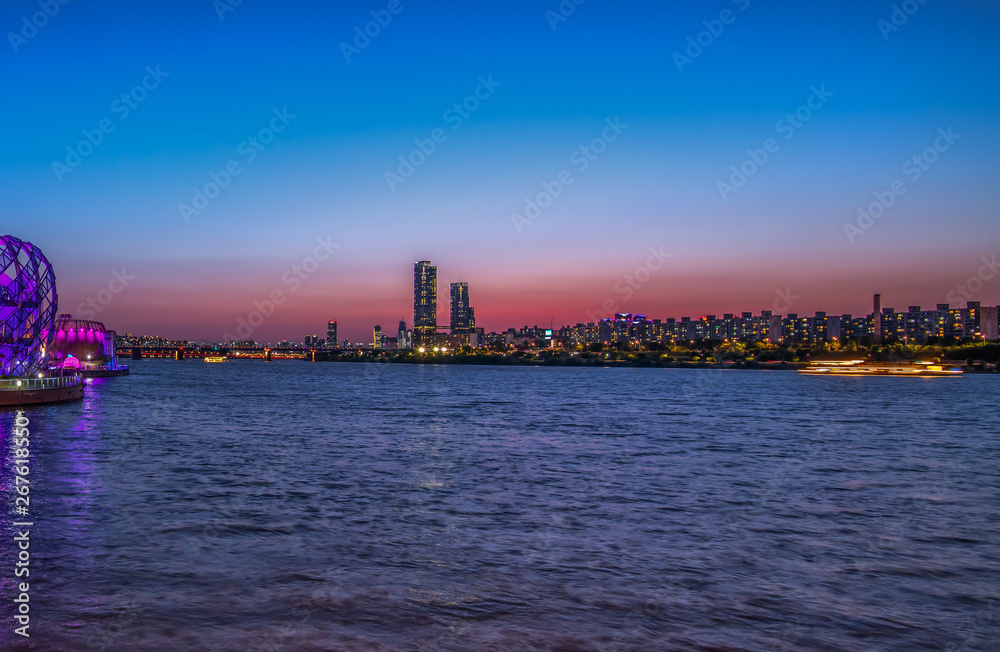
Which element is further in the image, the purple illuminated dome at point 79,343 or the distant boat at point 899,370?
the distant boat at point 899,370

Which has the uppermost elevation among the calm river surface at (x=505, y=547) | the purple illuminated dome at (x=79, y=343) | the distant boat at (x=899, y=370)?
the purple illuminated dome at (x=79, y=343)

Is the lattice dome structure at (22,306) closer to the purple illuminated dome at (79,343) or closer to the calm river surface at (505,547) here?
the calm river surface at (505,547)

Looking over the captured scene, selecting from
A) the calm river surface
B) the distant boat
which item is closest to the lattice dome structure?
the calm river surface

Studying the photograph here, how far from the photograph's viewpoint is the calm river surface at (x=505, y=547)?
A: 34.8ft

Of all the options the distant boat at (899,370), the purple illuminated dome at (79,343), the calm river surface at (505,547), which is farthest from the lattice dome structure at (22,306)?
the distant boat at (899,370)

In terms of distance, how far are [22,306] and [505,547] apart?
175 ft

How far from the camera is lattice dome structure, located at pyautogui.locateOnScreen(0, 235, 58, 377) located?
52.8 metres

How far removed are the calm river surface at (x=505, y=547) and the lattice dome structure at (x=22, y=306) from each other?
75.8ft

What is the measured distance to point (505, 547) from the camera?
1546 centimetres

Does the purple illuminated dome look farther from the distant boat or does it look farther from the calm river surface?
the distant boat

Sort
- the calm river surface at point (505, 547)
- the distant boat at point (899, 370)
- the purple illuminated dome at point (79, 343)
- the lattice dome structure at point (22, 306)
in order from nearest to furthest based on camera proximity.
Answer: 1. the calm river surface at point (505, 547)
2. the lattice dome structure at point (22, 306)
3. the purple illuminated dome at point (79, 343)
4. the distant boat at point (899, 370)

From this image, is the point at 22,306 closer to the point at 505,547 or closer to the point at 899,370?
the point at 505,547

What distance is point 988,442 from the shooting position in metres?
40.5

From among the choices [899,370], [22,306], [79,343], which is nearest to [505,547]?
[22,306]
